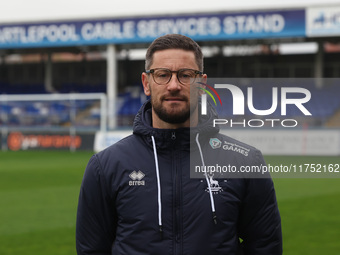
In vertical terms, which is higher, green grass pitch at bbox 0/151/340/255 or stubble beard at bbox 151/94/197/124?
stubble beard at bbox 151/94/197/124

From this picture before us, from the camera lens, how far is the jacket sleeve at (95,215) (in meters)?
2.41

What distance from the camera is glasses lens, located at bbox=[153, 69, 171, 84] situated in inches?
92.8

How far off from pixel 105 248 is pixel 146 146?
514 mm

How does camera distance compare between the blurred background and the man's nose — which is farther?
the blurred background

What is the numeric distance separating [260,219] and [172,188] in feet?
1.47

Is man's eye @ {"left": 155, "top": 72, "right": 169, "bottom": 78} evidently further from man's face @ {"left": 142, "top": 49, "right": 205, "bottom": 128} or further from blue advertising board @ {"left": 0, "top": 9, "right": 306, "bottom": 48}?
blue advertising board @ {"left": 0, "top": 9, "right": 306, "bottom": 48}

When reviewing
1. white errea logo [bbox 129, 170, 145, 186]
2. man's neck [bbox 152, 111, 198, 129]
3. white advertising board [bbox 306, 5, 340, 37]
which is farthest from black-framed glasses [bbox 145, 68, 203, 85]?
white advertising board [bbox 306, 5, 340, 37]

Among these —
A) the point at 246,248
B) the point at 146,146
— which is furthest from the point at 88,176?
the point at 246,248

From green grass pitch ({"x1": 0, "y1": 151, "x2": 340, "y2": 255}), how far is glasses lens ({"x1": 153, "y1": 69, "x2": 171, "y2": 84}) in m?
1.69

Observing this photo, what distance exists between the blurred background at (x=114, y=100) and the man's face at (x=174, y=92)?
211cm

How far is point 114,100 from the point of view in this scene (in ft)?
74.7

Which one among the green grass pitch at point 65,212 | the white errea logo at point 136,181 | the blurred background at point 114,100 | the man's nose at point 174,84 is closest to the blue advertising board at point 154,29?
the blurred background at point 114,100

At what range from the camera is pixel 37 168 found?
605 inches

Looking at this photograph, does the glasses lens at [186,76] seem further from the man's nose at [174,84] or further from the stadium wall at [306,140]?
the stadium wall at [306,140]
